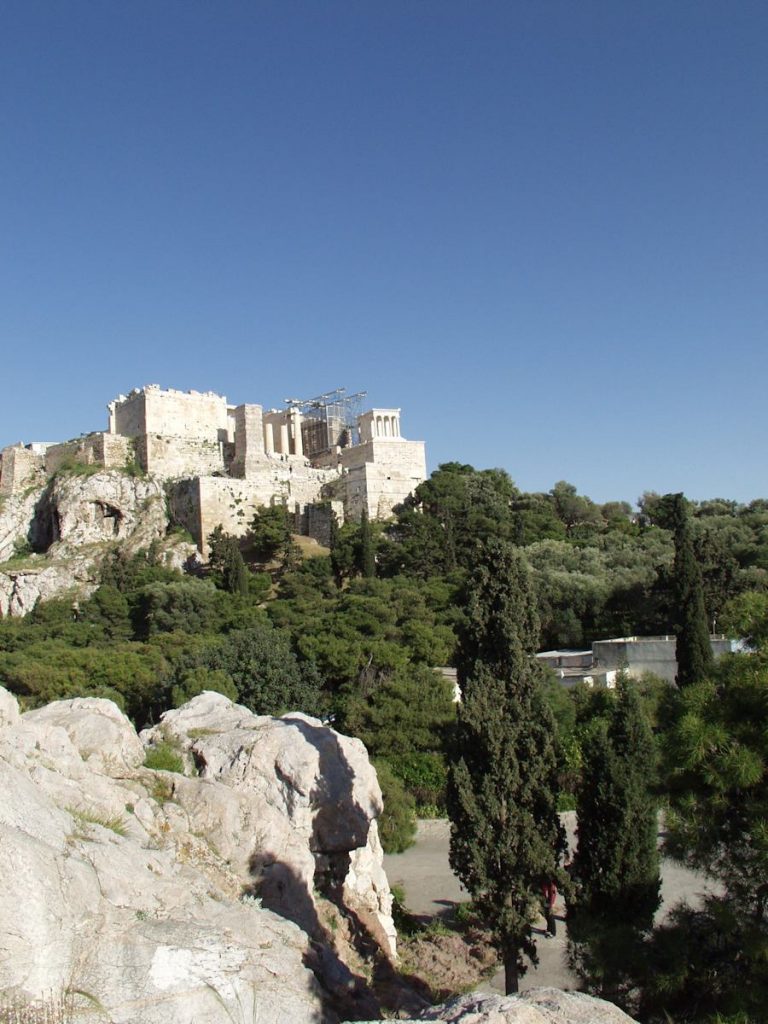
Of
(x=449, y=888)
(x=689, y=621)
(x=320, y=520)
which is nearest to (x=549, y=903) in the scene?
(x=449, y=888)

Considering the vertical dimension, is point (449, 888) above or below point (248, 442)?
below

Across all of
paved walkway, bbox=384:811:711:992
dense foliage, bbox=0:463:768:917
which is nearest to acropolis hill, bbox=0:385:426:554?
dense foliage, bbox=0:463:768:917

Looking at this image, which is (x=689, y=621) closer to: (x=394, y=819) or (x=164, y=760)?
(x=394, y=819)

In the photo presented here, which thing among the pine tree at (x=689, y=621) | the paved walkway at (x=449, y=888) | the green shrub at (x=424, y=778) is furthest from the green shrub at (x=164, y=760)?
the pine tree at (x=689, y=621)

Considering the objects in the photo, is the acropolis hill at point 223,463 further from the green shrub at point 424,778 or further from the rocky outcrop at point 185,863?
the rocky outcrop at point 185,863

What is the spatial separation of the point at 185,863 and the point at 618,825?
6502 mm

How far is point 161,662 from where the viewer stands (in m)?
28.3

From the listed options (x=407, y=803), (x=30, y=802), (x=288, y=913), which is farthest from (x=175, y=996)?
(x=407, y=803)

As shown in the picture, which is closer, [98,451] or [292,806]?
[292,806]

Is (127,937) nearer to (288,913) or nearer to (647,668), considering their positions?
(288,913)

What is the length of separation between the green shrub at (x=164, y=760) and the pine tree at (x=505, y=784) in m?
3.59

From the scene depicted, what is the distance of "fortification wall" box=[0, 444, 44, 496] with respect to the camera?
50.5 meters

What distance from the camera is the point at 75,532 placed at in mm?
44562

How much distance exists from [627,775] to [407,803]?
353 inches
